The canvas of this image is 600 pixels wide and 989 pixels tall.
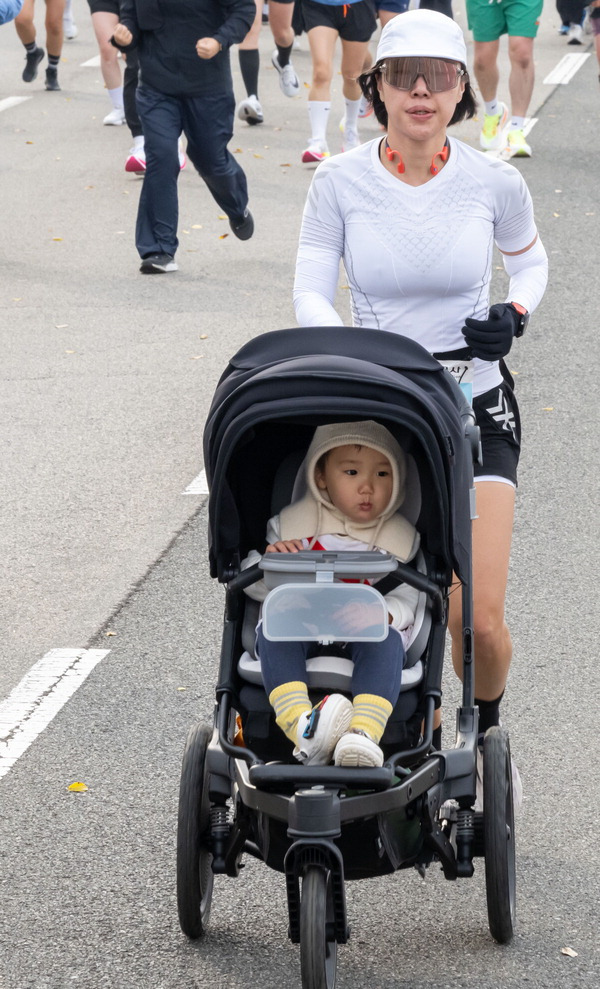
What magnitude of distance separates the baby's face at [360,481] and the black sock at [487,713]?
3.17 ft

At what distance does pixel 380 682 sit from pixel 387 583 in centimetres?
31

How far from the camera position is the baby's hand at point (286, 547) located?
355cm

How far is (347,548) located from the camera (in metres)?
3.57

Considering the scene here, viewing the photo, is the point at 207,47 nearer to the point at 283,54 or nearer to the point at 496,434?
the point at 496,434

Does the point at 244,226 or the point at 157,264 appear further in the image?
the point at 244,226

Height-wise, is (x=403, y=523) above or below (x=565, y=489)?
above

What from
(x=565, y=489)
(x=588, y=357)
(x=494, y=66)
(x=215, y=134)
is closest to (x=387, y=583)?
(x=565, y=489)

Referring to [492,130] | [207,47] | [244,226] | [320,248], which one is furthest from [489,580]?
[492,130]

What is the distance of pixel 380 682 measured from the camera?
330 cm

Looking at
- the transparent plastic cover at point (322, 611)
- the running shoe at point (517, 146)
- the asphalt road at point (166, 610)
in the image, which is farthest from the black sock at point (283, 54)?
the transparent plastic cover at point (322, 611)

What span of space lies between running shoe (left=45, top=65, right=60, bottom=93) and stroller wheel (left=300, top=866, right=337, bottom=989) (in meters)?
15.5

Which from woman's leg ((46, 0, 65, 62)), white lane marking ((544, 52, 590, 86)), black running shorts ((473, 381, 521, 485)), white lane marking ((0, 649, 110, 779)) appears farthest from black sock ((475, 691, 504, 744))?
white lane marking ((544, 52, 590, 86))

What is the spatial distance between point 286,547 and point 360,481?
23 centimetres

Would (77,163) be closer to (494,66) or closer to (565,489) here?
(494,66)
